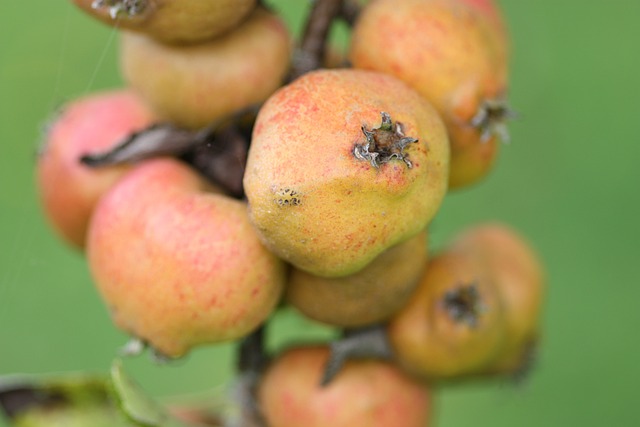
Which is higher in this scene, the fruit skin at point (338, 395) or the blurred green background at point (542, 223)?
the fruit skin at point (338, 395)

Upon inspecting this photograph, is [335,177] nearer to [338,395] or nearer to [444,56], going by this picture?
[444,56]

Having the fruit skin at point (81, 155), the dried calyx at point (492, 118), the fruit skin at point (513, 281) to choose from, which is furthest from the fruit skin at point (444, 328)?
the fruit skin at point (81, 155)


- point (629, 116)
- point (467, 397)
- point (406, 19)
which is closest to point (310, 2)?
point (406, 19)

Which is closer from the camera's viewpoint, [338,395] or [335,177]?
[335,177]

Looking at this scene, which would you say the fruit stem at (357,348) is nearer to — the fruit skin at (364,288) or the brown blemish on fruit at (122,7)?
the fruit skin at (364,288)

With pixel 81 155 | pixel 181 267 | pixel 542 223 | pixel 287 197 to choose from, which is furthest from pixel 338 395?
pixel 542 223
